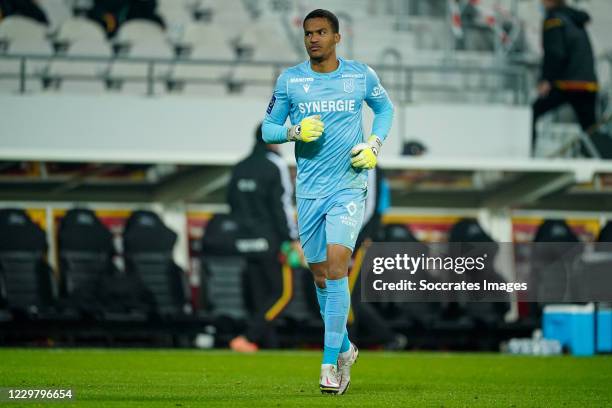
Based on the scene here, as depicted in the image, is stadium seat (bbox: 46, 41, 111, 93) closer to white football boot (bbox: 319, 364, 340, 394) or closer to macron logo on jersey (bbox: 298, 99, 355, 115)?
macron logo on jersey (bbox: 298, 99, 355, 115)

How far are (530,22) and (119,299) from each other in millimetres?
10771

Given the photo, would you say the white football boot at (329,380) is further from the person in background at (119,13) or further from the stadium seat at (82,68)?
the person in background at (119,13)

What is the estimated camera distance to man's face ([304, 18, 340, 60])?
766 centimetres

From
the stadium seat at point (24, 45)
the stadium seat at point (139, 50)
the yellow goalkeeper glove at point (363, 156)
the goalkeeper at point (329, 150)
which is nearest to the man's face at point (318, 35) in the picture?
the goalkeeper at point (329, 150)

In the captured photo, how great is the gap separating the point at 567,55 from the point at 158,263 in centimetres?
613

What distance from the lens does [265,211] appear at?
13.8 meters

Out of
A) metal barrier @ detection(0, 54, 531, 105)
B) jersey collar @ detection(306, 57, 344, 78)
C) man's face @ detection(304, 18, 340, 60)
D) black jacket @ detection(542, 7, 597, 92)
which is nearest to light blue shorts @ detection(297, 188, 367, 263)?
jersey collar @ detection(306, 57, 344, 78)

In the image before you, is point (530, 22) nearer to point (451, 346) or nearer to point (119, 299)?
point (451, 346)

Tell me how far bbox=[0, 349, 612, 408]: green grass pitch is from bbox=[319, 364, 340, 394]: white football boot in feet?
0.29

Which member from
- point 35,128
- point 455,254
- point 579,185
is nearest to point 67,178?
point 35,128

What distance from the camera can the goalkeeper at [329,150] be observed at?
25.1 feet

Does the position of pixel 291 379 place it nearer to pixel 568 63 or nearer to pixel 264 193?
pixel 264 193

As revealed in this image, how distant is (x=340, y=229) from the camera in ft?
25.1

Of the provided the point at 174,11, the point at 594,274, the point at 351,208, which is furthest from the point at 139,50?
the point at 351,208
